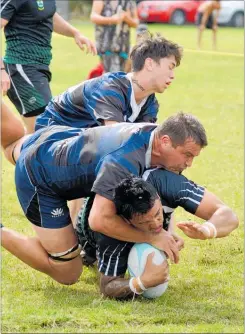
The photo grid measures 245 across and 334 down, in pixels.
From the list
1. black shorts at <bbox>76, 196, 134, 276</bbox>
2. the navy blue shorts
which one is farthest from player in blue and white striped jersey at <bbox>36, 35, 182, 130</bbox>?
black shorts at <bbox>76, 196, 134, 276</bbox>

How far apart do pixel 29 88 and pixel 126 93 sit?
83.3 inches

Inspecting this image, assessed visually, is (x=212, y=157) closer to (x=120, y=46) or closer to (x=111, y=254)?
(x=120, y=46)

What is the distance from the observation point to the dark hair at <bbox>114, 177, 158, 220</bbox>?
4.87m

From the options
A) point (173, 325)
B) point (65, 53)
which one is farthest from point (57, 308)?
point (65, 53)

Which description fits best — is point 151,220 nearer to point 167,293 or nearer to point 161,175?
point 161,175

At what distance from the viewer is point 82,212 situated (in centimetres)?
580

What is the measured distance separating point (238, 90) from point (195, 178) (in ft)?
25.5

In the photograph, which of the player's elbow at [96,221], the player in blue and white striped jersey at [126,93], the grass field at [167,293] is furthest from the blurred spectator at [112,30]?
the player's elbow at [96,221]

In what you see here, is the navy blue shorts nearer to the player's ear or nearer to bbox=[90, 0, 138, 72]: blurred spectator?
the player's ear

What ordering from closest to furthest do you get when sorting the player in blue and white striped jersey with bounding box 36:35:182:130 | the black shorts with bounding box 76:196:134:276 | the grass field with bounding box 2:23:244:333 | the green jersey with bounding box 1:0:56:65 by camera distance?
the grass field with bounding box 2:23:244:333, the black shorts with bounding box 76:196:134:276, the player in blue and white striped jersey with bounding box 36:35:182:130, the green jersey with bounding box 1:0:56:65

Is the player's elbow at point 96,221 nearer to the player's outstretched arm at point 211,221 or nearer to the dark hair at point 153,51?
the player's outstretched arm at point 211,221

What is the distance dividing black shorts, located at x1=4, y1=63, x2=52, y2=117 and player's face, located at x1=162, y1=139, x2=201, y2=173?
2957mm

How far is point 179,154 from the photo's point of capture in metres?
5.08

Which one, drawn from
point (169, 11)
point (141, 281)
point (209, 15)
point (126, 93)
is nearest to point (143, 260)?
point (141, 281)
